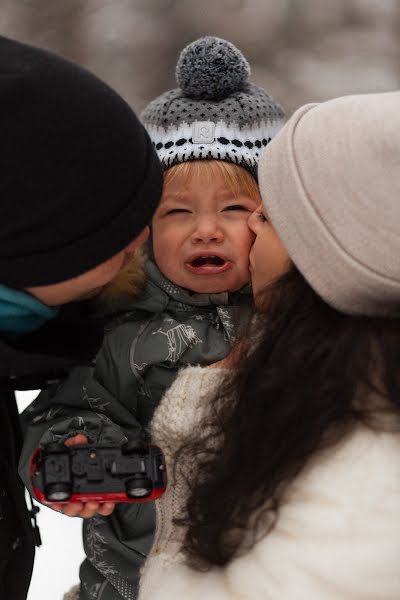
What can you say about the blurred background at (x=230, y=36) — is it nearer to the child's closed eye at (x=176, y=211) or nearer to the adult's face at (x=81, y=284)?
the child's closed eye at (x=176, y=211)

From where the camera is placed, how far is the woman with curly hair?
2.67 feet

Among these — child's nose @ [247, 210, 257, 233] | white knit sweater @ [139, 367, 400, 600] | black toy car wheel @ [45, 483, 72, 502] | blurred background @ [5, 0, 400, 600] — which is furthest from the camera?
blurred background @ [5, 0, 400, 600]

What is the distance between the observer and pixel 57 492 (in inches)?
36.7

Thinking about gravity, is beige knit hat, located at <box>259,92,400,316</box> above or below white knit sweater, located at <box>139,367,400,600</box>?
above

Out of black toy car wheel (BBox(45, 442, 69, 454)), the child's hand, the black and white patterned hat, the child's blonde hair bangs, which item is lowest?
the child's hand

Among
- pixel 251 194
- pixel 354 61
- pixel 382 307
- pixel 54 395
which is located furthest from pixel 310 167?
pixel 354 61

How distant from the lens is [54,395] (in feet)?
4.03

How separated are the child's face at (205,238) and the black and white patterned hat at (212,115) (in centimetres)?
4

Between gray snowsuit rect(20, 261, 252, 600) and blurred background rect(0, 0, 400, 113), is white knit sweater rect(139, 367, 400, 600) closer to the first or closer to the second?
gray snowsuit rect(20, 261, 252, 600)

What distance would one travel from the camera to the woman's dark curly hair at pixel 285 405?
0.88 meters

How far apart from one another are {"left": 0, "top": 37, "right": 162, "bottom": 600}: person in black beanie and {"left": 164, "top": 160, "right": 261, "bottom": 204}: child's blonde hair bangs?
0.27 meters

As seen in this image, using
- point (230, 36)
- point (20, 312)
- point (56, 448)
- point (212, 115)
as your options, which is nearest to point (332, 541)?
point (56, 448)

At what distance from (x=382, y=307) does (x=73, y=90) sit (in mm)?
439

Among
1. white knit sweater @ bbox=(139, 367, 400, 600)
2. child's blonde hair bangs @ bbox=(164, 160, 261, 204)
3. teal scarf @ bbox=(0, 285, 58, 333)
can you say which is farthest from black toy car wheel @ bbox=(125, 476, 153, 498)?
child's blonde hair bangs @ bbox=(164, 160, 261, 204)
